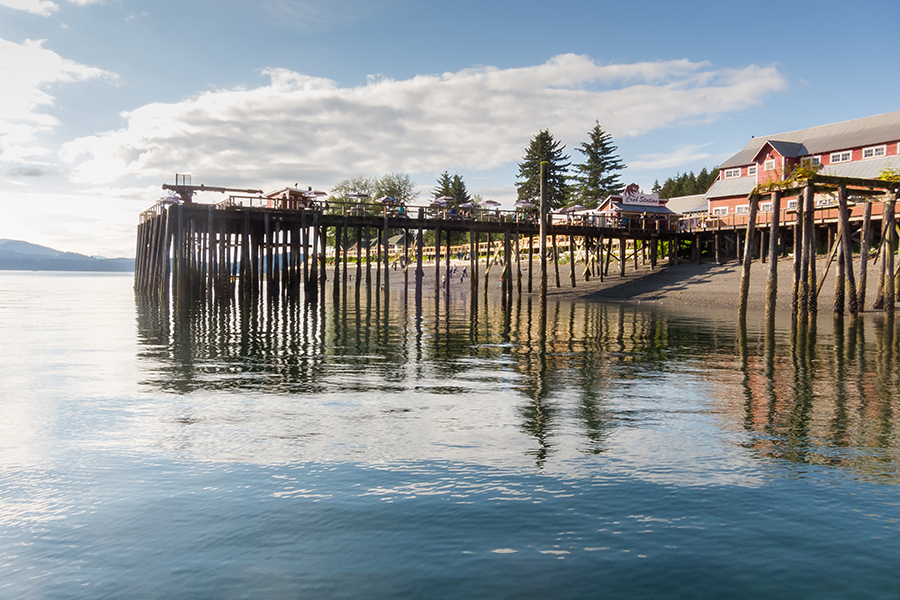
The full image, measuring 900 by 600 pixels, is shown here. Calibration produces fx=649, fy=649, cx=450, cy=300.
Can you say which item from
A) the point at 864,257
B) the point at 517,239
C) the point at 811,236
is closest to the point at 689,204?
the point at 517,239

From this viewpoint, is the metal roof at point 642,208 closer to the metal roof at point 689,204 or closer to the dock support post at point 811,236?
the metal roof at point 689,204

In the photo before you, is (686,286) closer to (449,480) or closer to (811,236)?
(811,236)

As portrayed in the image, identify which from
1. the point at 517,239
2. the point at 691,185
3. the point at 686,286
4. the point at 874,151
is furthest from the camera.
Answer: the point at 691,185

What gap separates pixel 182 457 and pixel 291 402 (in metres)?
3.53

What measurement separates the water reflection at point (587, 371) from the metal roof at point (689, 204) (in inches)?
1830

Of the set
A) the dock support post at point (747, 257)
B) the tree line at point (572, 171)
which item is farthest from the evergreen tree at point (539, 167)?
the dock support post at point (747, 257)

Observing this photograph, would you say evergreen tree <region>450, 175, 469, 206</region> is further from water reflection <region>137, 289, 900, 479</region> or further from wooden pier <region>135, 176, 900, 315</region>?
water reflection <region>137, 289, 900, 479</region>

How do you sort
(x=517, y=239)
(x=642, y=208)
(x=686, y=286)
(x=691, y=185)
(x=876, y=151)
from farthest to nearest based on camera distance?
1. (x=691, y=185)
2. (x=642, y=208)
3. (x=876, y=151)
4. (x=517, y=239)
5. (x=686, y=286)

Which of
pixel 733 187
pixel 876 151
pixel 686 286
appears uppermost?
pixel 876 151

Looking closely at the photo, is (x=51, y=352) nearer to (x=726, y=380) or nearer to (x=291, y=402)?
Result: (x=291, y=402)

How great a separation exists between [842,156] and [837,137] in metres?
2.72

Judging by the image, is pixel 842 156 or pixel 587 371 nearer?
pixel 587 371

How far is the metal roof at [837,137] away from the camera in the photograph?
51.8 metres

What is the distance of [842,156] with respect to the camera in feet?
178
